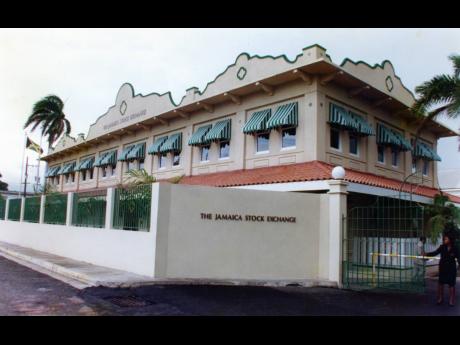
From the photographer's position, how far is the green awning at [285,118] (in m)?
15.1

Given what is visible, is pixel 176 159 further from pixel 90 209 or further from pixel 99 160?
pixel 99 160

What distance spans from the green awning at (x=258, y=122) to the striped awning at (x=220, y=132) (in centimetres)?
148

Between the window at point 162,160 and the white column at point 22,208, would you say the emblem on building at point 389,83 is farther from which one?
the white column at point 22,208

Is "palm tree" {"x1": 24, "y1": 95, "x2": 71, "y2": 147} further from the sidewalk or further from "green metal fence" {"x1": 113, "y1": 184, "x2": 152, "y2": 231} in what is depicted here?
"green metal fence" {"x1": 113, "y1": 184, "x2": 152, "y2": 231}

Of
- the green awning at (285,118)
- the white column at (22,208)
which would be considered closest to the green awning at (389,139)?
the green awning at (285,118)

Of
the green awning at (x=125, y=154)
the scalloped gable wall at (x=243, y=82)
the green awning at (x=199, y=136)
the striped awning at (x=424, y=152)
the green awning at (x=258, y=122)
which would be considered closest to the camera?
the scalloped gable wall at (x=243, y=82)

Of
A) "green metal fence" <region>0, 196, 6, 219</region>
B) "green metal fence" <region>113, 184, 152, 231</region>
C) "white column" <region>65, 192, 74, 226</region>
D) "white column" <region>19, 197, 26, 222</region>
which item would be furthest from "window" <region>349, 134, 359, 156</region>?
"green metal fence" <region>0, 196, 6, 219</region>

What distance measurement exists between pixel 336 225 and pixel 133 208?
5379 millimetres

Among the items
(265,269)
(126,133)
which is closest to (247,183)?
(265,269)

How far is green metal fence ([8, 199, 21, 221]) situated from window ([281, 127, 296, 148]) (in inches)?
559

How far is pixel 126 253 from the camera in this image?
11570 millimetres

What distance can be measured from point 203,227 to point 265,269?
1957 mm

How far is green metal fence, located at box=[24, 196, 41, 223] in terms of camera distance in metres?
19.3
